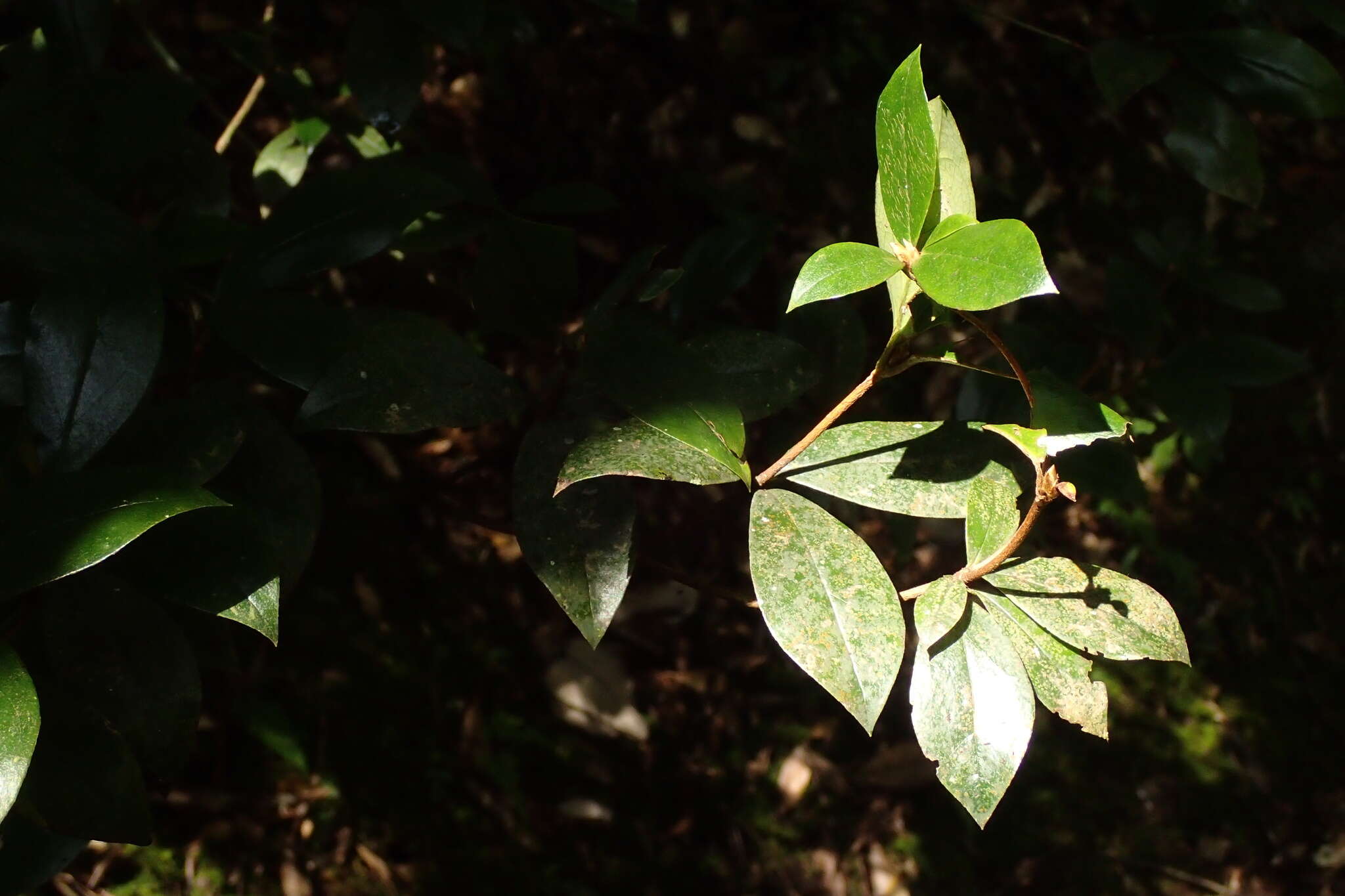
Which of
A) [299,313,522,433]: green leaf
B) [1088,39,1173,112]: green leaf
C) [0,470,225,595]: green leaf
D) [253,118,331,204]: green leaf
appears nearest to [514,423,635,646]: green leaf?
[299,313,522,433]: green leaf

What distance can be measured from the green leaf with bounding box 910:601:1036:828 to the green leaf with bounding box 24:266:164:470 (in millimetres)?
705

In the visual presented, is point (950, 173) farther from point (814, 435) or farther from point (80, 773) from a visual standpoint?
point (80, 773)

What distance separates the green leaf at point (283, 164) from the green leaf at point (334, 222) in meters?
0.40

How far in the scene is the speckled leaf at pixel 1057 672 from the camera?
0.77m

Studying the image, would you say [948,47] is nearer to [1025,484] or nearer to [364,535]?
[1025,484]

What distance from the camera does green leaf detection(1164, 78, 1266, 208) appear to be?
1214 mm

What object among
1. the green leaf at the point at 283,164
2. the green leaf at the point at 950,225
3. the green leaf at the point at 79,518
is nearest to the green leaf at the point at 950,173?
the green leaf at the point at 950,225

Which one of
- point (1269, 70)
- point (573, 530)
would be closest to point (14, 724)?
point (573, 530)

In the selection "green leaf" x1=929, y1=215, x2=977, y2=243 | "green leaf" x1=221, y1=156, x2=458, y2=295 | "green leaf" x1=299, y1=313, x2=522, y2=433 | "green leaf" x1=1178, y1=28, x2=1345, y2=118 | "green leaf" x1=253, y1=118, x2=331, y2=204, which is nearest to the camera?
"green leaf" x1=929, y1=215, x2=977, y2=243

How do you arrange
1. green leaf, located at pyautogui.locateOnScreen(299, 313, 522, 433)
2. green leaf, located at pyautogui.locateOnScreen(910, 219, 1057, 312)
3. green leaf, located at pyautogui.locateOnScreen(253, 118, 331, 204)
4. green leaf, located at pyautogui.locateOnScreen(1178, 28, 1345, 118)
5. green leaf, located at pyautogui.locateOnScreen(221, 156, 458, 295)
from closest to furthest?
green leaf, located at pyautogui.locateOnScreen(910, 219, 1057, 312) < green leaf, located at pyautogui.locateOnScreen(299, 313, 522, 433) < green leaf, located at pyautogui.locateOnScreen(221, 156, 458, 295) < green leaf, located at pyautogui.locateOnScreen(1178, 28, 1345, 118) < green leaf, located at pyautogui.locateOnScreen(253, 118, 331, 204)

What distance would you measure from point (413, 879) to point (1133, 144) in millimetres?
2285

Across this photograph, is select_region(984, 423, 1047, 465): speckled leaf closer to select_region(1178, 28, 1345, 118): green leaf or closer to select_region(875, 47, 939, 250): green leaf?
select_region(875, 47, 939, 250): green leaf

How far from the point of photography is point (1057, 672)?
787 mm

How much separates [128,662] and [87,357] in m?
0.27
